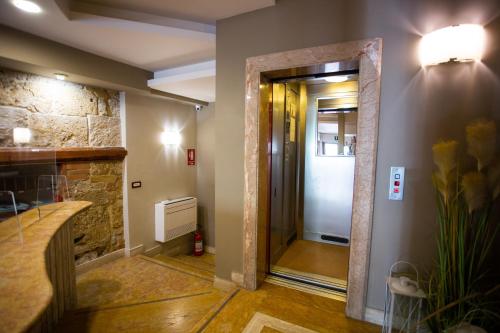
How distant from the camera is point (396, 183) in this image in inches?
64.3

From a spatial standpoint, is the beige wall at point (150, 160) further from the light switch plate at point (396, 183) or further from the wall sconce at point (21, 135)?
the light switch plate at point (396, 183)

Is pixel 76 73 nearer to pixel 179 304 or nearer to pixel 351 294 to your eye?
pixel 179 304

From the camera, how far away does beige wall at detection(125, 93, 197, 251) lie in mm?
3574

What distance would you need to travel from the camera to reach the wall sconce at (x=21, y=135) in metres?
2.26

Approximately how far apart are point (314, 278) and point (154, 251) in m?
2.87

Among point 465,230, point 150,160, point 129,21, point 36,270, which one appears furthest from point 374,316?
point 150,160

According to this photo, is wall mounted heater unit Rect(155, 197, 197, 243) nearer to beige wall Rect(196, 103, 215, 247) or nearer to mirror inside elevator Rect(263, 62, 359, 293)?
beige wall Rect(196, 103, 215, 247)

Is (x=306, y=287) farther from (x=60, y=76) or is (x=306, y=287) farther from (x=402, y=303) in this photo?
(x=60, y=76)

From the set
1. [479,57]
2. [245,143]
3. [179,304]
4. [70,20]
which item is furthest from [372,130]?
[70,20]

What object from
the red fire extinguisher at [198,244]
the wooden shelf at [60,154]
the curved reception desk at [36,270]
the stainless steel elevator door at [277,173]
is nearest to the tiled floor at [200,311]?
the curved reception desk at [36,270]

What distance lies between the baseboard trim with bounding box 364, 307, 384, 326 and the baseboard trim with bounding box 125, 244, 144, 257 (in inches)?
129

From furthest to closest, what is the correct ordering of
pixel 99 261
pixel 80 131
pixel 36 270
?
pixel 99 261
pixel 80 131
pixel 36 270

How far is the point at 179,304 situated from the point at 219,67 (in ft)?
7.34

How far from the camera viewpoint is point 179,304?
216cm
